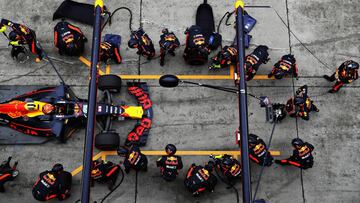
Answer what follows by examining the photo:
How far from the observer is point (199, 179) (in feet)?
32.9

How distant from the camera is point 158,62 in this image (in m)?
12.4

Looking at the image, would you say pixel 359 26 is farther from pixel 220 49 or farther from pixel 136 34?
pixel 136 34

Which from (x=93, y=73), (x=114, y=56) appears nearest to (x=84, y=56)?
(x=114, y=56)

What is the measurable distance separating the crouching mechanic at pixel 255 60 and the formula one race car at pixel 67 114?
9.93 feet

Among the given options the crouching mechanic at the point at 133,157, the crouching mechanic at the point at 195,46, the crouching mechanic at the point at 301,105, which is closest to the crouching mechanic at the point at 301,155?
the crouching mechanic at the point at 301,105

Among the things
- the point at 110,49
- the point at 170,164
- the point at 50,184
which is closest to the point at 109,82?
the point at 110,49

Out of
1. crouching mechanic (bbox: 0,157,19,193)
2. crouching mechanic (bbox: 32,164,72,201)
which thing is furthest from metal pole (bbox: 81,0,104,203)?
crouching mechanic (bbox: 0,157,19,193)

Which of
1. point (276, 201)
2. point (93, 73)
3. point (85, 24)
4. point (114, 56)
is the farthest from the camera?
point (85, 24)

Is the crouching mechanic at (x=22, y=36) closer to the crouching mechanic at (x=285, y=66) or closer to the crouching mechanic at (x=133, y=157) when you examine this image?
the crouching mechanic at (x=133, y=157)

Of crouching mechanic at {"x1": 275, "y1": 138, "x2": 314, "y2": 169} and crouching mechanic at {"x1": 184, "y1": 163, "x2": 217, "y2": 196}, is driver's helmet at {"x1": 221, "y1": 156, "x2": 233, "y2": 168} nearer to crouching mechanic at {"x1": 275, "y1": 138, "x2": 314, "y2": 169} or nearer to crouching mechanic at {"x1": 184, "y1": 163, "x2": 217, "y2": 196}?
crouching mechanic at {"x1": 184, "y1": 163, "x2": 217, "y2": 196}

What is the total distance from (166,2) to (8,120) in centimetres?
609

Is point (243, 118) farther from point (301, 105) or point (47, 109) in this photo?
point (47, 109)

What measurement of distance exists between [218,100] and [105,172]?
12.9 feet

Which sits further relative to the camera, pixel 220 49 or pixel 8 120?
pixel 220 49
